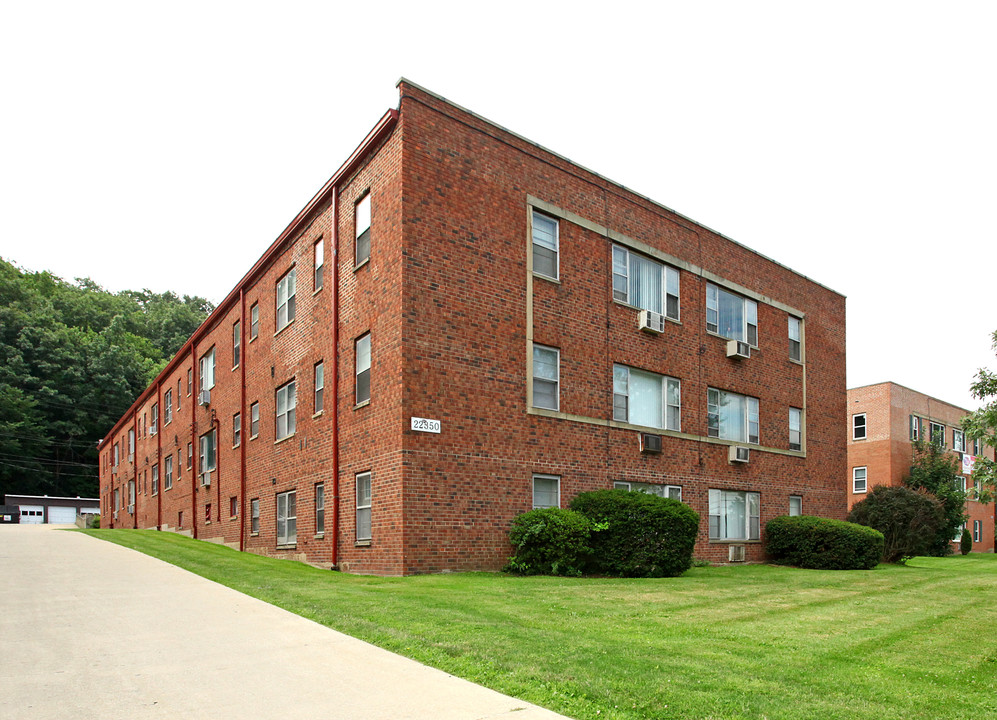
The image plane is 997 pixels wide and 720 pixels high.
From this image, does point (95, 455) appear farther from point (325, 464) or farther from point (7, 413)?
point (325, 464)

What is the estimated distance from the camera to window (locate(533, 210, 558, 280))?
1906 centimetres

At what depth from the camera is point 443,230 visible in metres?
17.2

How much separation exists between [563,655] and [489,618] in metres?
2.41

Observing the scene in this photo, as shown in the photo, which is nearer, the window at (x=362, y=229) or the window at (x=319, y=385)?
the window at (x=362, y=229)

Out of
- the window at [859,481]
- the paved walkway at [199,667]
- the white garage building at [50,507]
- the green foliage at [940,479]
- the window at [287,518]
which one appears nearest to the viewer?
the paved walkway at [199,667]

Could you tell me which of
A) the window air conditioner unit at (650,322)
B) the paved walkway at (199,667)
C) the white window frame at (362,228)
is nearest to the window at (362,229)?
the white window frame at (362,228)

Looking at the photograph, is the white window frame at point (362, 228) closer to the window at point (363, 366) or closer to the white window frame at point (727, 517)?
the window at point (363, 366)

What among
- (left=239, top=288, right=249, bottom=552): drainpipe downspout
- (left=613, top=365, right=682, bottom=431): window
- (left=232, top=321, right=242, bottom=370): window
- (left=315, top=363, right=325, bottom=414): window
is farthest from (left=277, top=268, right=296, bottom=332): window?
(left=613, top=365, right=682, bottom=431): window

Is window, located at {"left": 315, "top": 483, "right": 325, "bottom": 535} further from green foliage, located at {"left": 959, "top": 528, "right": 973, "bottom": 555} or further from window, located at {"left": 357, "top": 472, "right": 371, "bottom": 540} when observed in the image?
green foliage, located at {"left": 959, "top": 528, "right": 973, "bottom": 555}

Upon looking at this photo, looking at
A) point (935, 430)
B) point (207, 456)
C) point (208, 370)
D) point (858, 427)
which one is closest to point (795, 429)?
point (858, 427)

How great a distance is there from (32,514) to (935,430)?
67.9 m

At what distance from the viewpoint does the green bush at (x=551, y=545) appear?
16.4 m

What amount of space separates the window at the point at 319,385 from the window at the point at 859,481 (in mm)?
33692

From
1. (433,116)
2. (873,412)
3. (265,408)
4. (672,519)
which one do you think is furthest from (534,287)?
(873,412)
